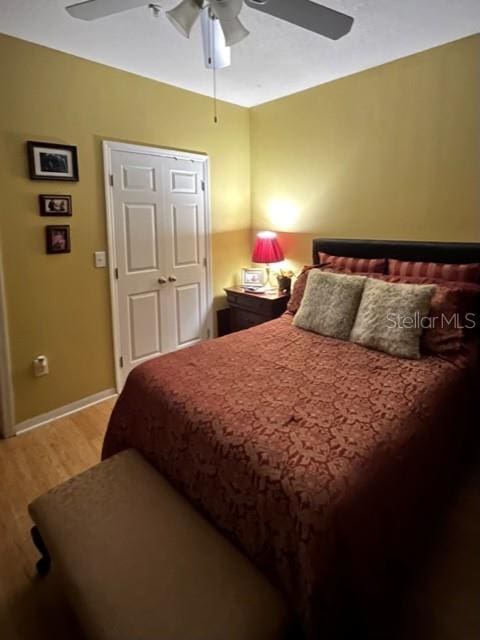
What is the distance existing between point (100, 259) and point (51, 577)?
2113mm

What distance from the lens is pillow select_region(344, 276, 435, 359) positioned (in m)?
2.20

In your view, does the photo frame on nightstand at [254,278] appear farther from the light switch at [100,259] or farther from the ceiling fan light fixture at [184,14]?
the ceiling fan light fixture at [184,14]

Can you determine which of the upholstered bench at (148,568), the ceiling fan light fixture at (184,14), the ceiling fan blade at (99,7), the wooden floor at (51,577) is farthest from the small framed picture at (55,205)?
the upholstered bench at (148,568)

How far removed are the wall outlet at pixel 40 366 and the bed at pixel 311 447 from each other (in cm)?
105

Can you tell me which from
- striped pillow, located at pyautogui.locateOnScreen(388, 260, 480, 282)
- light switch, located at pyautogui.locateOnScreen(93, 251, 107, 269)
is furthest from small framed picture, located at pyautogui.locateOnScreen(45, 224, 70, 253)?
striped pillow, located at pyautogui.locateOnScreen(388, 260, 480, 282)

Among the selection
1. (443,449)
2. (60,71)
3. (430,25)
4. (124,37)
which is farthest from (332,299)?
(60,71)

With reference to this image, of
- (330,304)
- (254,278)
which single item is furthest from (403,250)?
(254,278)

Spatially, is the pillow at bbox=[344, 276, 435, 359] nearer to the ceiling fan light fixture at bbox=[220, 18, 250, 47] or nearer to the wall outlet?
the ceiling fan light fixture at bbox=[220, 18, 250, 47]

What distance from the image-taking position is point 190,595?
1.13 m

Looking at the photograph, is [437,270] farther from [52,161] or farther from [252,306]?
[52,161]

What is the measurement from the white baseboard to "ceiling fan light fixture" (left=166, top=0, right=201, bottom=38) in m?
2.56

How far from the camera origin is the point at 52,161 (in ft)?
8.85

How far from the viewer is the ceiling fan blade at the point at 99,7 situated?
163 cm

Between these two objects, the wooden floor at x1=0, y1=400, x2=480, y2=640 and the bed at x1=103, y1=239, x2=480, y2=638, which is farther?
the wooden floor at x1=0, y1=400, x2=480, y2=640
